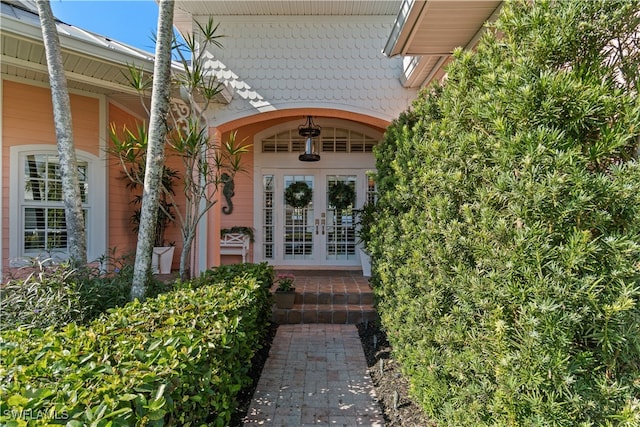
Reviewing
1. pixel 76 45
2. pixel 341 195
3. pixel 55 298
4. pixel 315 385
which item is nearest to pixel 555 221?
pixel 315 385

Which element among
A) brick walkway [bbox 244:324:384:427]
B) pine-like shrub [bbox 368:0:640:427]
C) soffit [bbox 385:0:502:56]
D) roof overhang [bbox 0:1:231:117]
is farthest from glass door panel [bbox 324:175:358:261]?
pine-like shrub [bbox 368:0:640:427]

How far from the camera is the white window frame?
4477mm

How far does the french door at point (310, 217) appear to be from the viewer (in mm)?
7195

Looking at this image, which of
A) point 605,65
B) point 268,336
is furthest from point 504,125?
point 268,336

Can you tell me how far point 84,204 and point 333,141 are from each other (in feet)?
15.6

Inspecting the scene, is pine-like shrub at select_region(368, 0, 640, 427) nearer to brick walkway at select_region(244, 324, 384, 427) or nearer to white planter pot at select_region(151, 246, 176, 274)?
brick walkway at select_region(244, 324, 384, 427)

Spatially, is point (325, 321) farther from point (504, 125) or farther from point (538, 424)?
point (504, 125)

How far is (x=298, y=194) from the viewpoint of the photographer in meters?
7.17

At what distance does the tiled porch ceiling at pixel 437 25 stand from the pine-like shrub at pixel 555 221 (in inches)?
63.8

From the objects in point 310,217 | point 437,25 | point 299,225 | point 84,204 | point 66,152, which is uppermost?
point 437,25

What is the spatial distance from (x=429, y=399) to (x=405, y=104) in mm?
4349

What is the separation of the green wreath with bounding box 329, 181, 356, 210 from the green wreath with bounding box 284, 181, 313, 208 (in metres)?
0.49

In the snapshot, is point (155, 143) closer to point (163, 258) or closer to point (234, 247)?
point (163, 258)

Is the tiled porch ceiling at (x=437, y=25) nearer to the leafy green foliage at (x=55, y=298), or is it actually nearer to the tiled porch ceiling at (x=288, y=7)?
the tiled porch ceiling at (x=288, y=7)
